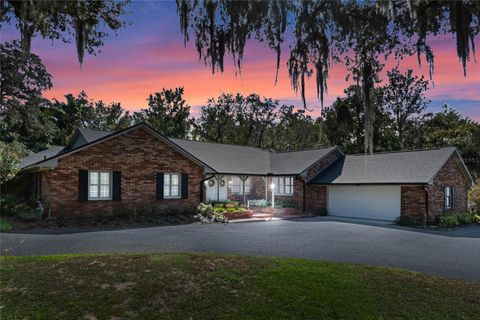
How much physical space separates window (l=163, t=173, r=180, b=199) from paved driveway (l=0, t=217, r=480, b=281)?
413 cm

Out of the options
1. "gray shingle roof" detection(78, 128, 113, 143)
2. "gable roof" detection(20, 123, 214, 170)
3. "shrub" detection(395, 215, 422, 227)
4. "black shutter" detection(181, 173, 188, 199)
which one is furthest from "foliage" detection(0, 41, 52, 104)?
"shrub" detection(395, 215, 422, 227)

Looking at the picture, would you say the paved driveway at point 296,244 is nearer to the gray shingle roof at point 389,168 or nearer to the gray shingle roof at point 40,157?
the gray shingle roof at point 389,168

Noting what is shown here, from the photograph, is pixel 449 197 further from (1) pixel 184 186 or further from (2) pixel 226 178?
(1) pixel 184 186

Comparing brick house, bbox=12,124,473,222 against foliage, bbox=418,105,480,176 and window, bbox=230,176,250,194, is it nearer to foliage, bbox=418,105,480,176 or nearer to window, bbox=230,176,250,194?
window, bbox=230,176,250,194

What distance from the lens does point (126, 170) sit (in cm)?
1880

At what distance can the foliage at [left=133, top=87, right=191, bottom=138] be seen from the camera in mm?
46031

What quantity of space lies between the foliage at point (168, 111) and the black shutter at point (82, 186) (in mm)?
28783

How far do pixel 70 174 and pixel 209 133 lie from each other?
104ft

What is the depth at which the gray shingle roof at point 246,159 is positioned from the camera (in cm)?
2562

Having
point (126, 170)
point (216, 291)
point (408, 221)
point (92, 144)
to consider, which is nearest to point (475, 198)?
point (408, 221)

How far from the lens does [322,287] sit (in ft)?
23.6

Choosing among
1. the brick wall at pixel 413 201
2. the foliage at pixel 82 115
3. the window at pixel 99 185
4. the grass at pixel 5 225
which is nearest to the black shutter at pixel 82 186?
the window at pixel 99 185

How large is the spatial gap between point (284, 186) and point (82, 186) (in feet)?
48.1

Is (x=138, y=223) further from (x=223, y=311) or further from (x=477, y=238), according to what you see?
(x=477, y=238)
